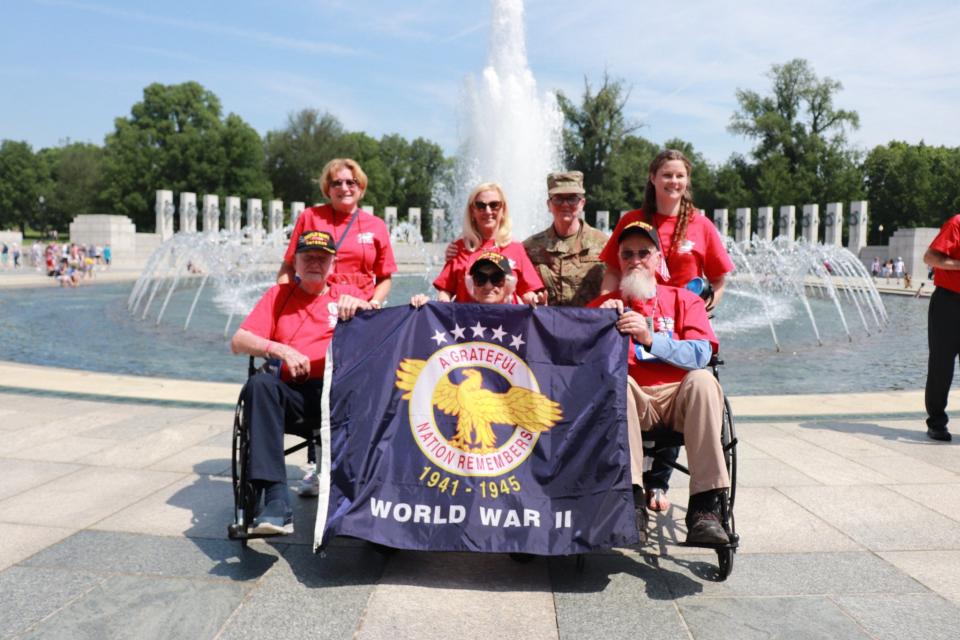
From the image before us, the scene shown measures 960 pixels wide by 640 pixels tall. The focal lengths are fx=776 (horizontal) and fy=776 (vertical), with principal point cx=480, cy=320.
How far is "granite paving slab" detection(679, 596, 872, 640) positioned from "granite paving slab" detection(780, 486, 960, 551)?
3.31 feet

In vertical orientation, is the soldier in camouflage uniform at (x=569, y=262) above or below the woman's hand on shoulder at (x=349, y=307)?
above

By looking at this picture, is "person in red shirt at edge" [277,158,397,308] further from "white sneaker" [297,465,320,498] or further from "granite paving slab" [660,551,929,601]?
"granite paving slab" [660,551,929,601]

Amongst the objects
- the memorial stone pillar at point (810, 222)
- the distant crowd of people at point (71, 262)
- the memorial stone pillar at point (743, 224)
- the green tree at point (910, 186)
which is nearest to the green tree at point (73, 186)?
the distant crowd of people at point (71, 262)

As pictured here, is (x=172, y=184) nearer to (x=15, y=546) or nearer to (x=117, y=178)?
(x=117, y=178)

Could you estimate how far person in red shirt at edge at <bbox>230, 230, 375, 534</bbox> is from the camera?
12.8 feet

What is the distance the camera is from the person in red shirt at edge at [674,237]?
4762mm

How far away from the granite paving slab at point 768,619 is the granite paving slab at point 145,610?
6.74 ft

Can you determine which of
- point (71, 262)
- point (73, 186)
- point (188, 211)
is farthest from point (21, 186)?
point (71, 262)

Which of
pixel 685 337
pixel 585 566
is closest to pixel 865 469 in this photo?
pixel 685 337

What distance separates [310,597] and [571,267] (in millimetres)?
2685

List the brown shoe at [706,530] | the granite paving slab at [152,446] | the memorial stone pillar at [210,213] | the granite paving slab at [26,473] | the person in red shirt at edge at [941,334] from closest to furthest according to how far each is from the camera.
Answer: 1. the brown shoe at [706,530]
2. the granite paving slab at [26,473]
3. the granite paving slab at [152,446]
4. the person in red shirt at edge at [941,334]
5. the memorial stone pillar at [210,213]

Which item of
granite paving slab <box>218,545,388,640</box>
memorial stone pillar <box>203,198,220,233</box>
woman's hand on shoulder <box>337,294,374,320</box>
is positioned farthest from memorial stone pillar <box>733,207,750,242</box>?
granite paving slab <box>218,545,388,640</box>

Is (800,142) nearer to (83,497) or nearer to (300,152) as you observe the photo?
(300,152)

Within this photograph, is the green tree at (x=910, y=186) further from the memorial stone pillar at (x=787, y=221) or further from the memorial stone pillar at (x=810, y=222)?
the memorial stone pillar at (x=787, y=221)
